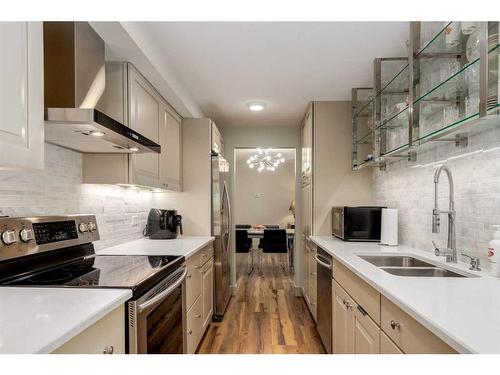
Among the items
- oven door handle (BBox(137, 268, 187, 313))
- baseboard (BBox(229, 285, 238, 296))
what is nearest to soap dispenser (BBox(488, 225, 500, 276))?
oven door handle (BBox(137, 268, 187, 313))

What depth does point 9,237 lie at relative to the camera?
129 cm

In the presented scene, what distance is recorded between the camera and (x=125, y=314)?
121cm

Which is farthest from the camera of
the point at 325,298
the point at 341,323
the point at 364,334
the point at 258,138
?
the point at 258,138

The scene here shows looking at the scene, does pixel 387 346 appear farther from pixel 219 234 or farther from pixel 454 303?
pixel 219 234

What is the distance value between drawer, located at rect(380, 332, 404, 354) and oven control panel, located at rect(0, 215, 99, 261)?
5.36ft

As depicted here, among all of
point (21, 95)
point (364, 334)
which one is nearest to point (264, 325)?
point (364, 334)

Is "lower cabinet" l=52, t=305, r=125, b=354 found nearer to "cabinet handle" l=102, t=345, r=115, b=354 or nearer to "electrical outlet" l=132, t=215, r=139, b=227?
"cabinet handle" l=102, t=345, r=115, b=354

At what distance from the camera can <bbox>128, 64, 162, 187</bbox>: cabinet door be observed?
6.61 feet

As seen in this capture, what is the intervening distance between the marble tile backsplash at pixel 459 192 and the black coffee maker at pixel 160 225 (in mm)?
2073

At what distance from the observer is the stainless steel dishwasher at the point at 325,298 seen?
2.30 meters

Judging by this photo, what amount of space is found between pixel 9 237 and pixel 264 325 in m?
2.43
